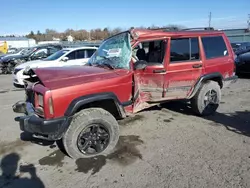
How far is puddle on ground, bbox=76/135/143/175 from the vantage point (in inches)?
142

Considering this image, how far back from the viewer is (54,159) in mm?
3861

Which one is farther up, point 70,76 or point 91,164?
point 70,76

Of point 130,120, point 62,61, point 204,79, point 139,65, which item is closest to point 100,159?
point 139,65

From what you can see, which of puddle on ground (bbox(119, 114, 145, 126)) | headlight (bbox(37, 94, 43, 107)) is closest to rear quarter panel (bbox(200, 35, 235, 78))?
puddle on ground (bbox(119, 114, 145, 126))

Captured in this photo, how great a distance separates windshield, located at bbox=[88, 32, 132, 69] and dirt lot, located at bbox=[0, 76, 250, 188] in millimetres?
1462

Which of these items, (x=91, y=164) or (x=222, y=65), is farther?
(x=222, y=65)

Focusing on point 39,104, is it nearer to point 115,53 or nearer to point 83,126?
point 83,126

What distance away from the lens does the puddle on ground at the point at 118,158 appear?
3.60 m

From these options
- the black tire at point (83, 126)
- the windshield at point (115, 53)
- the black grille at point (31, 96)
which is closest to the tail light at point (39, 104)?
the black grille at point (31, 96)

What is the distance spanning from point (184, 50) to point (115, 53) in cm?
153

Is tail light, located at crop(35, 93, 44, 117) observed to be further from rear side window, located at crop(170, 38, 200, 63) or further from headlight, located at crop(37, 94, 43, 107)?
rear side window, located at crop(170, 38, 200, 63)

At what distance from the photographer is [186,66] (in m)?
5.03

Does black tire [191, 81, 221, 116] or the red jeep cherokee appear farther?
black tire [191, 81, 221, 116]

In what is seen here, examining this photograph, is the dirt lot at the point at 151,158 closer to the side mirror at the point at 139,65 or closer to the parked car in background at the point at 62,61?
the side mirror at the point at 139,65
